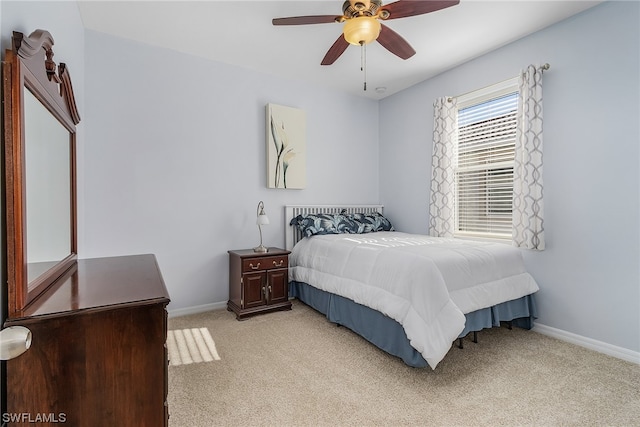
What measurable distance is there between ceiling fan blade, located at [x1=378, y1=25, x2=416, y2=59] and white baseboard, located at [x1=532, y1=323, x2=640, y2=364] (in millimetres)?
2697

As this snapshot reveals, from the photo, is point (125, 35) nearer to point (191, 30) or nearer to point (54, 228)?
point (191, 30)

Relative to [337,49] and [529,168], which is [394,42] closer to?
[337,49]

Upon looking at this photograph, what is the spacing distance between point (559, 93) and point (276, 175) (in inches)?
113

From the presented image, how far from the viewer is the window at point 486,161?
325 centimetres

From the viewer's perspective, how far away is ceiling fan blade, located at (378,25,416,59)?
89.8 inches

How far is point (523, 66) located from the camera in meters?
3.06

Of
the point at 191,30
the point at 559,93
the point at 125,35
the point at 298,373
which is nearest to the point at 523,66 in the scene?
the point at 559,93

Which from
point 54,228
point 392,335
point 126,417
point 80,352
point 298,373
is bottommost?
point 298,373

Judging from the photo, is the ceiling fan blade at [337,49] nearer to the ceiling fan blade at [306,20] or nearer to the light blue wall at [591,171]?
the ceiling fan blade at [306,20]

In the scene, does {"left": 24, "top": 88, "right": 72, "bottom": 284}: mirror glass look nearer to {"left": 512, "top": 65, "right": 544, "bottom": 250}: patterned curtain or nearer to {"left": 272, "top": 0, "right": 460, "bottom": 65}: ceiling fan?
{"left": 272, "top": 0, "right": 460, "bottom": 65}: ceiling fan

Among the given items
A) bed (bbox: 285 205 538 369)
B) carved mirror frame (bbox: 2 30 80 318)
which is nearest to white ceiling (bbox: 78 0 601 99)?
carved mirror frame (bbox: 2 30 80 318)

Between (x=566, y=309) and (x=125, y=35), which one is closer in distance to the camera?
(x=566, y=309)

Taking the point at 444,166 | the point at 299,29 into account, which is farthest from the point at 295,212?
the point at 299,29

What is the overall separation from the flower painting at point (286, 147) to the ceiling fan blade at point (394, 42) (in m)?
1.66
